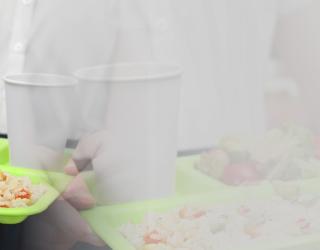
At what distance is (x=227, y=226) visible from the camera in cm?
37

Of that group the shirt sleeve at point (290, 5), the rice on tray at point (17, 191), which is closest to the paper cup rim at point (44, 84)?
the rice on tray at point (17, 191)

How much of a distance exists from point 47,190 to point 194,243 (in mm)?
235

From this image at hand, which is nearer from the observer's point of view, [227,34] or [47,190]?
[227,34]

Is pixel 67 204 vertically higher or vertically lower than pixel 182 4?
lower

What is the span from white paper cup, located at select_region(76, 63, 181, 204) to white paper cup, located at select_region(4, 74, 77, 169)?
0.25 ft

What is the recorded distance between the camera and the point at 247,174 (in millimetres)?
368

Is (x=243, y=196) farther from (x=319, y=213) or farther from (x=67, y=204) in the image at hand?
(x=67, y=204)

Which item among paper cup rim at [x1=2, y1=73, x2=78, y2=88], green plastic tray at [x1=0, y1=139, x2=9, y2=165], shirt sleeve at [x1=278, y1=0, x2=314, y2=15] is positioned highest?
shirt sleeve at [x1=278, y1=0, x2=314, y2=15]

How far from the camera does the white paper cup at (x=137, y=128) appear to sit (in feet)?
1.32

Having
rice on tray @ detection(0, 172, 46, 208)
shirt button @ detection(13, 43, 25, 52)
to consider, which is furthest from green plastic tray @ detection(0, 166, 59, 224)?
shirt button @ detection(13, 43, 25, 52)

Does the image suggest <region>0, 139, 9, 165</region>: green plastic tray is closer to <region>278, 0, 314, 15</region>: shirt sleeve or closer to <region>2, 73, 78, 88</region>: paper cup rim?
<region>2, 73, 78, 88</region>: paper cup rim

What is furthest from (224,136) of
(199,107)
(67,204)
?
(67,204)

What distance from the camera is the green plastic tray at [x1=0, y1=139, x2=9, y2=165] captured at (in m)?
0.63

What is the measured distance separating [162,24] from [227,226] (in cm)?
15
